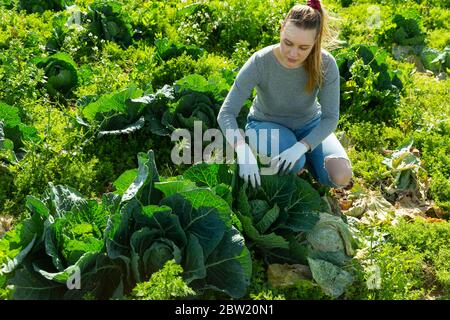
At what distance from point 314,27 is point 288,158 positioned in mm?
889

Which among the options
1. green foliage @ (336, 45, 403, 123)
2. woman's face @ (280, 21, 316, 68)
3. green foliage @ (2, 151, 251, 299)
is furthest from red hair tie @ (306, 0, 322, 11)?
green foliage @ (336, 45, 403, 123)

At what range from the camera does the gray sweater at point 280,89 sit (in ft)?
14.0

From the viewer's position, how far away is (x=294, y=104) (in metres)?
4.51

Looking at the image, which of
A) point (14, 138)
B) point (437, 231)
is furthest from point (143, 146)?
point (437, 231)

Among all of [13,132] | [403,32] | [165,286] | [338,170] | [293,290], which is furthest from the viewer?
[403,32]

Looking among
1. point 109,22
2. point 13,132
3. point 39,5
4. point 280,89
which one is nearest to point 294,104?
point 280,89

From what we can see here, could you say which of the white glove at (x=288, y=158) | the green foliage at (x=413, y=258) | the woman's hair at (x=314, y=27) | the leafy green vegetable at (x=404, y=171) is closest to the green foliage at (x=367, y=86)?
the leafy green vegetable at (x=404, y=171)

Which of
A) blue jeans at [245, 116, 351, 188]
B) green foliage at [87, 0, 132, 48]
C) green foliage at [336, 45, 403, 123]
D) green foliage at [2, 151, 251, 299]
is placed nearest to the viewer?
green foliage at [2, 151, 251, 299]

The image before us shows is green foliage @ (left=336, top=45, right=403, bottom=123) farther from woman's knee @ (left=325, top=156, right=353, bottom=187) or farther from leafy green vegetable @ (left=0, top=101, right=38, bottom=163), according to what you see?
leafy green vegetable @ (left=0, top=101, right=38, bottom=163)

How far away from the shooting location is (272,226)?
4156mm

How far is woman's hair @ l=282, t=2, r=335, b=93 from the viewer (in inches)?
154

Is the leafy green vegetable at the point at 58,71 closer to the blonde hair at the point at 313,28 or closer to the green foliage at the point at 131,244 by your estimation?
the green foliage at the point at 131,244

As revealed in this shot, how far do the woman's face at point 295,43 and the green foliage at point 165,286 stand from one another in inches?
62.4

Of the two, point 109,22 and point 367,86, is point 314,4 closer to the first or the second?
point 367,86
